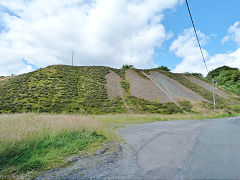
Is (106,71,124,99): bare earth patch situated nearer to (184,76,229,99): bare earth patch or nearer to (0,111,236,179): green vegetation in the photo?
(0,111,236,179): green vegetation

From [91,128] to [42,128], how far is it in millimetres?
2179

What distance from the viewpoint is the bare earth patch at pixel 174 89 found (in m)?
38.9

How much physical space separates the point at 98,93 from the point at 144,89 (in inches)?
491

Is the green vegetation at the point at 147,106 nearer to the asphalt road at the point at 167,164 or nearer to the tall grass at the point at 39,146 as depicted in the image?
the tall grass at the point at 39,146

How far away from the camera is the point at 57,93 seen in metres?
31.5

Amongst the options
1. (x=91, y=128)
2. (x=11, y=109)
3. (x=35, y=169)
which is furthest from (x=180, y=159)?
(x=11, y=109)

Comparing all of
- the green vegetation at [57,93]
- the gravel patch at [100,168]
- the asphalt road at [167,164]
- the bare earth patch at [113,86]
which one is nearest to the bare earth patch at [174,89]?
the bare earth patch at [113,86]

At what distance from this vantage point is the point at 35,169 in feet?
11.2

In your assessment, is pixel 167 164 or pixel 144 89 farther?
pixel 144 89

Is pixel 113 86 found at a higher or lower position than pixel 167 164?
higher

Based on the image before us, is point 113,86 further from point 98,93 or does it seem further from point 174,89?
point 174,89

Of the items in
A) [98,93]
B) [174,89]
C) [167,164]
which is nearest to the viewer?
[167,164]

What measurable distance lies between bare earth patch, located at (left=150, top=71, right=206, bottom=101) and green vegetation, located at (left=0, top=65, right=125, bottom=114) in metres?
16.2

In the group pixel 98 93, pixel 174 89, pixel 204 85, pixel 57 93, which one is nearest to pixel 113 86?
pixel 98 93
